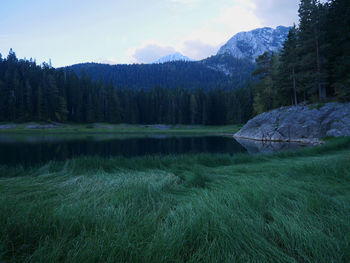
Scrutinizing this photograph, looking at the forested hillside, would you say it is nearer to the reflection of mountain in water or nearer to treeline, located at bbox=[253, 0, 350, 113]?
treeline, located at bbox=[253, 0, 350, 113]

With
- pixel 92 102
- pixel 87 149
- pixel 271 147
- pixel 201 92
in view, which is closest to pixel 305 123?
pixel 271 147

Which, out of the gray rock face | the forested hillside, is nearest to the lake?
the gray rock face

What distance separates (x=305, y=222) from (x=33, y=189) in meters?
4.50

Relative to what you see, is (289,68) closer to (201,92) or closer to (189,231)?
(189,231)

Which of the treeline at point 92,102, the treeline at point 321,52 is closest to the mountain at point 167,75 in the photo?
the treeline at point 92,102

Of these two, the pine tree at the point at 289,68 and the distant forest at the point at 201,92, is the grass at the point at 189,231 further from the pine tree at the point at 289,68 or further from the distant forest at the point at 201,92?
the pine tree at the point at 289,68

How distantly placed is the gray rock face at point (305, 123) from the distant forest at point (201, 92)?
5.64ft

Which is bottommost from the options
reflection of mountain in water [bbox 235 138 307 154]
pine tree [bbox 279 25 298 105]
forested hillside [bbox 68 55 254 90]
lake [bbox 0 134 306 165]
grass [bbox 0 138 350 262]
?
reflection of mountain in water [bbox 235 138 307 154]

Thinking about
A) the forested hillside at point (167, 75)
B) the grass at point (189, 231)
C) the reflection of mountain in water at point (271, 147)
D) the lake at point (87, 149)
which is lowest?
the reflection of mountain in water at point (271, 147)

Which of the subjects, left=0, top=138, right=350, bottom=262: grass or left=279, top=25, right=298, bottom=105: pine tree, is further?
left=279, top=25, right=298, bottom=105: pine tree

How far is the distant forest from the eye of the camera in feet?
62.5

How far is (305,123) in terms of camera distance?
18.4 metres

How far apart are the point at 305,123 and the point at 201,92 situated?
167ft

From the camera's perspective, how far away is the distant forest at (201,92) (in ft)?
62.5
